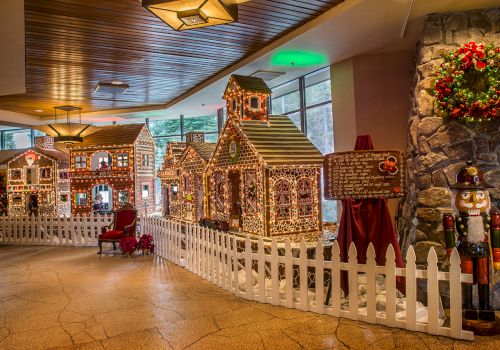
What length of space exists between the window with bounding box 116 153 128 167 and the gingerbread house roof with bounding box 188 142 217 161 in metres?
3.77

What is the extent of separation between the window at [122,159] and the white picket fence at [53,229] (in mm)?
2526

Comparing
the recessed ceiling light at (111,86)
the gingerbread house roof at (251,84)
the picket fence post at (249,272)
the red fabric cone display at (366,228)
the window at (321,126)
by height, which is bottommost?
the picket fence post at (249,272)

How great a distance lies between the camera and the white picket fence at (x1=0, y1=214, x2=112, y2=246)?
12.0 metres

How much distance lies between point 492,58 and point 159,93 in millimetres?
9699

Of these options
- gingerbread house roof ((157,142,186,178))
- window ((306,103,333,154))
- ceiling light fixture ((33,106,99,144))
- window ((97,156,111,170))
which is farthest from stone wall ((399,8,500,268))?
window ((97,156,111,170))

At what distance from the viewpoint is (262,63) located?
381 inches

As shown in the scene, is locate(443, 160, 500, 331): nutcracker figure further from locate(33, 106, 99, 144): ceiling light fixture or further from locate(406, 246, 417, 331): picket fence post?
locate(33, 106, 99, 144): ceiling light fixture

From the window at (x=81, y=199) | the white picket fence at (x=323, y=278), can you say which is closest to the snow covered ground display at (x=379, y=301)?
the white picket fence at (x=323, y=278)

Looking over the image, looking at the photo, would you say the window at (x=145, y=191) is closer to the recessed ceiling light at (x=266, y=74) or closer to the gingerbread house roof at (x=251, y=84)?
the recessed ceiling light at (x=266, y=74)

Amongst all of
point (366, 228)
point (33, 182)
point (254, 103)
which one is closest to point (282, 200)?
point (254, 103)

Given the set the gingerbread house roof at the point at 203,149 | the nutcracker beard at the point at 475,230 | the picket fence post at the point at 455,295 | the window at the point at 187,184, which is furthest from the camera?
the window at the point at 187,184

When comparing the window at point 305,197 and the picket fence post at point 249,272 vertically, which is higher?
the window at point 305,197

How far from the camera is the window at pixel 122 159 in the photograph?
47.1 ft

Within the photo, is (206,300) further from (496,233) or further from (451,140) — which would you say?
(451,140)
